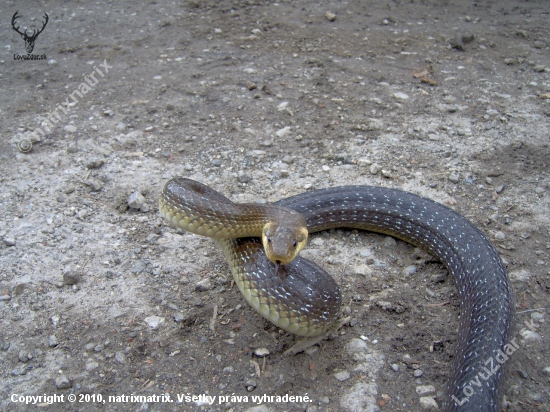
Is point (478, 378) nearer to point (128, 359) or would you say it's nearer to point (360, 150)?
point (128, 359)

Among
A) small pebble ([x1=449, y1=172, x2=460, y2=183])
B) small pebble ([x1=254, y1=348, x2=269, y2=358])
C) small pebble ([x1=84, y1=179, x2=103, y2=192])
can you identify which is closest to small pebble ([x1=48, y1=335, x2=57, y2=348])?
small pebble ([x1=254, y1=348, x2=269, y2=358])

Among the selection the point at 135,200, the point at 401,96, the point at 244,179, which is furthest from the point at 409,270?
the point at 401,96

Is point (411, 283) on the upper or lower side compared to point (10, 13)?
lower

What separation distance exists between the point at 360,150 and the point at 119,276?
3.57 meters

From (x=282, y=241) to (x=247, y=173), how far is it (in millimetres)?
2378

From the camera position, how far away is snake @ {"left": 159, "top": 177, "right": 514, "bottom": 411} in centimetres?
394

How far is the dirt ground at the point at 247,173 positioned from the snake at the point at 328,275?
0.21 meters

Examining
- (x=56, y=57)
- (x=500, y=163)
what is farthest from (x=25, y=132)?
(x=500, y=163)

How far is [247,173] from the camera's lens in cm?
628

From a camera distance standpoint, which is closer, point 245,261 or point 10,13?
point 245,261

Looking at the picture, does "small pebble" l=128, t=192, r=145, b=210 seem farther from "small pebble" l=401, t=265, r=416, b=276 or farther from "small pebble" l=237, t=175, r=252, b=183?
"small pebble" l=401, t=265, r=416, b=276

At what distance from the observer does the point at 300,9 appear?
1005 cm
